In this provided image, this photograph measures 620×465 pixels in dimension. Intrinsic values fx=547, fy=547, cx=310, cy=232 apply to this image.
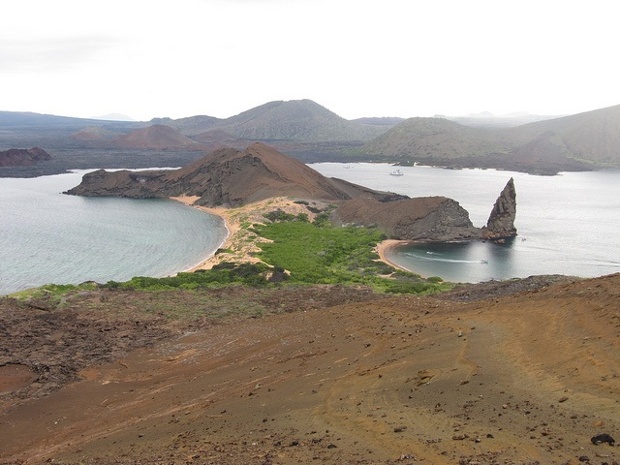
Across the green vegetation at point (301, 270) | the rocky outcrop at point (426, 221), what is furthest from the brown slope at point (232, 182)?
the green vegetation at point (301, 270)

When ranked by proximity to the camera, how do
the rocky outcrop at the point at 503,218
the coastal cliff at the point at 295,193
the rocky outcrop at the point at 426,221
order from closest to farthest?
the rocky outcrop at the point at 426,221, the rocky outcrop at the point at 503,218, the coastal cliff at the point at 295,193

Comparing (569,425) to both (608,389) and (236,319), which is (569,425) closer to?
(608,389)

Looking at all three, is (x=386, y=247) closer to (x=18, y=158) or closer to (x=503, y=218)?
(x=503, y=218)

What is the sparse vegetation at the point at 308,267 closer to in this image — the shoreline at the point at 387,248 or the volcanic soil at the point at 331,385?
the shoreline at the point at 387,248

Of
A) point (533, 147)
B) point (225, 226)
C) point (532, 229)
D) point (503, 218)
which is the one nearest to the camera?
point (503, 218)

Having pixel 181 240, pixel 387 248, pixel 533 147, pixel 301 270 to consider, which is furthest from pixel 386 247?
pixel 533 147

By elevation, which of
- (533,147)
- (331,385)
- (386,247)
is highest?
(533,147)

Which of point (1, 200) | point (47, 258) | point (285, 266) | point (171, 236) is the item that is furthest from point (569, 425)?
point (1, 200)
